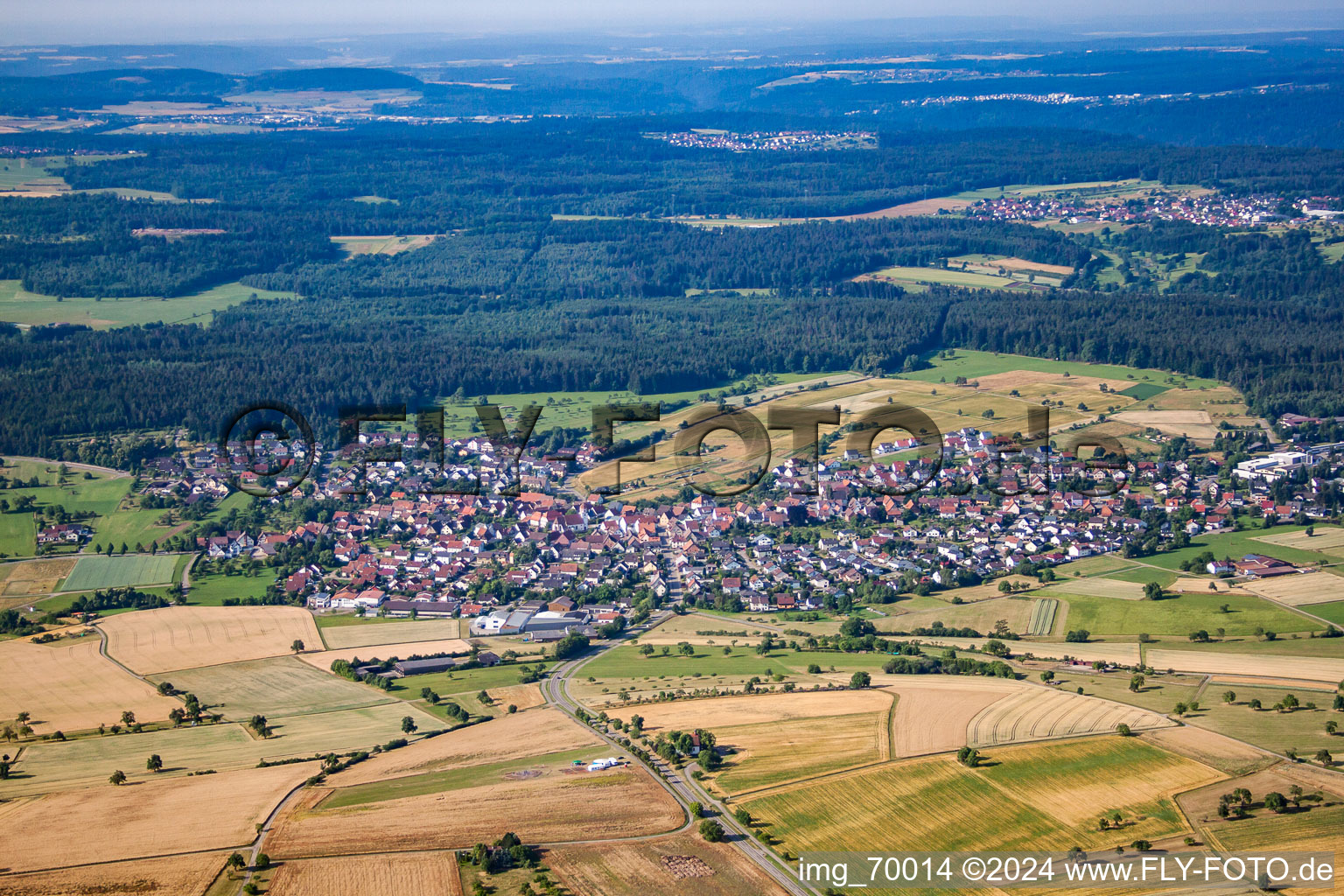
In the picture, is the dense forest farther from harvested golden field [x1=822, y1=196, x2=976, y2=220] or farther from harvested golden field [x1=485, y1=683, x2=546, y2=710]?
harvested golden field [x1=485, y1=683, x2=546, y2=710]

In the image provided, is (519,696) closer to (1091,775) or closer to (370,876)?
(370,876)

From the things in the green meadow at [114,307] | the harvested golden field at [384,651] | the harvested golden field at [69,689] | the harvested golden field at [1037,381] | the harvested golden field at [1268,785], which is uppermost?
the green meadow at [114,307]

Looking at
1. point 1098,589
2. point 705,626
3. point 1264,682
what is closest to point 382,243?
point 705,626

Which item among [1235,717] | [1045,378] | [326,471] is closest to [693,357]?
[1045,378]

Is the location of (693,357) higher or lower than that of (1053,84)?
lower

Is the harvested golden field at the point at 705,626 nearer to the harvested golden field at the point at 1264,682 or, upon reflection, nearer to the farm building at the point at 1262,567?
the harvested golden field at the point at 1264,682

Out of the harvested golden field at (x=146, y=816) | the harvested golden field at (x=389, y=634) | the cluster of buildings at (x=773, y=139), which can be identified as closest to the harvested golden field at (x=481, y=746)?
the harvested golden field at (x=146, y=816)

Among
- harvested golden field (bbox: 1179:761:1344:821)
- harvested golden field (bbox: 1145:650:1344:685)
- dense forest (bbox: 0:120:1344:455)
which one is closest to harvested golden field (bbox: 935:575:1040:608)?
harvested golden field (bbox: 1145:650:1344:685)

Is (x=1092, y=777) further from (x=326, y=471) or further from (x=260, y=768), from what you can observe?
(x=326, y=471)
